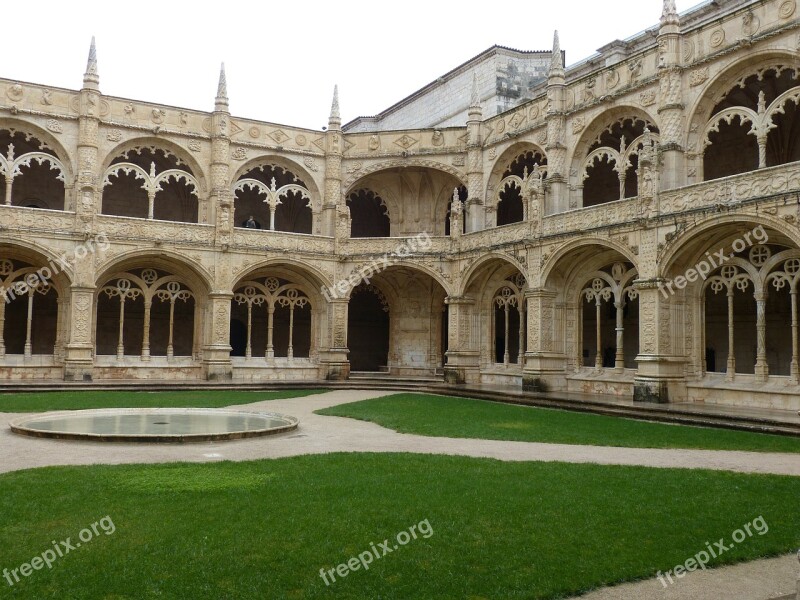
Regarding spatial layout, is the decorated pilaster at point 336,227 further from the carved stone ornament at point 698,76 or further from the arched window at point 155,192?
the carved stone ornament at point 698,76

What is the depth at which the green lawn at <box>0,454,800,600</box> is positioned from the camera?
16.6 ft

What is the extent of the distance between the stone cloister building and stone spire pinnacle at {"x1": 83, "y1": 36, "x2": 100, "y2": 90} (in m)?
0.06

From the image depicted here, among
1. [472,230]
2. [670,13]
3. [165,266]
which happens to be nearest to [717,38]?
[670,13]

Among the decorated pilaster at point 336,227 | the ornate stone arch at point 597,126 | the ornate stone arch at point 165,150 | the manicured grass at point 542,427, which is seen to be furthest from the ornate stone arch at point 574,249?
the ornate stone arch at point 165,150

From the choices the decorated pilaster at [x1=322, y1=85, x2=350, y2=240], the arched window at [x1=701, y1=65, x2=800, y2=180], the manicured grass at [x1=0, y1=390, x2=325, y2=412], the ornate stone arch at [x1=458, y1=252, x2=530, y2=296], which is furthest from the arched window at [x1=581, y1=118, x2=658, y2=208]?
the manicured grass at [x1=0, y1=390, x2=325, y2=412]

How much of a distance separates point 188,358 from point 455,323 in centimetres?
1015

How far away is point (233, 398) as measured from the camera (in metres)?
19.6

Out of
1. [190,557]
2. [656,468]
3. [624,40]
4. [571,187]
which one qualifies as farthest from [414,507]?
[624,40]

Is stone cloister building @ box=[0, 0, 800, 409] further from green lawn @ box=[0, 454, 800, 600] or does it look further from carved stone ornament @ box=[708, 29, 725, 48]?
green lawn @ box=[0, 454, 800, 600]

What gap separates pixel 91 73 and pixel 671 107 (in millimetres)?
18911

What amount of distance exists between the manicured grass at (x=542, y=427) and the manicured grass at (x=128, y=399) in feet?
11.4

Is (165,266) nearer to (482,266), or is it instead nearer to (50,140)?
(50,140)

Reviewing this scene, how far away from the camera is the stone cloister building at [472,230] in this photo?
59.0ft

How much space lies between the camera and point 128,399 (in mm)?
18562
